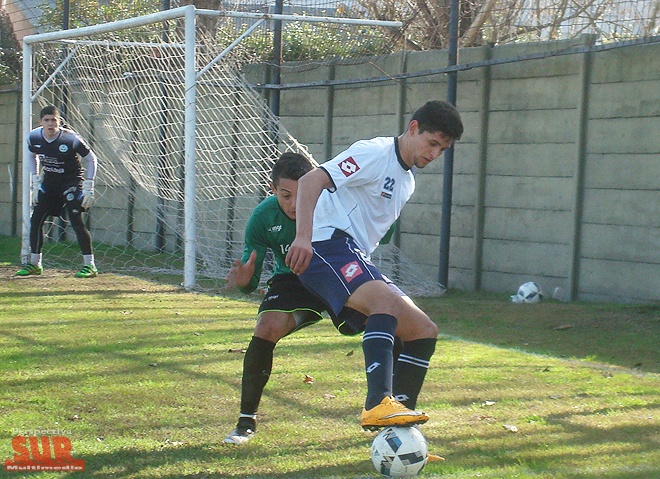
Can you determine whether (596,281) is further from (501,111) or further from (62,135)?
(62,135)

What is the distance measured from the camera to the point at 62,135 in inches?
449

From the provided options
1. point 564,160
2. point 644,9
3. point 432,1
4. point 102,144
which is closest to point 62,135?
point 102,144

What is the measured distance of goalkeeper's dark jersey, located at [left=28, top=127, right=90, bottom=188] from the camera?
1138cm

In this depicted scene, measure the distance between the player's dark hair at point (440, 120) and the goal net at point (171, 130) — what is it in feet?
20.6

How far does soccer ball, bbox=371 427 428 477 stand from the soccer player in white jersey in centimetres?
21

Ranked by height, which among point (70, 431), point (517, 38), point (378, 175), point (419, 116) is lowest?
point (70, 431)

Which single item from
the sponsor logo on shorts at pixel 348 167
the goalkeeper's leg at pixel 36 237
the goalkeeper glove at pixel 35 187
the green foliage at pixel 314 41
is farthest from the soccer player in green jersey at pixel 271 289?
the green foliage at pixel 314 41

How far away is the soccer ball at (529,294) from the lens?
9695 mm

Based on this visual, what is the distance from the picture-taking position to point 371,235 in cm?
457

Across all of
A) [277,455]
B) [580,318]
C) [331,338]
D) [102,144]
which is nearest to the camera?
[277,455]

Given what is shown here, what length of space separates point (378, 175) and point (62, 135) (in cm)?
786

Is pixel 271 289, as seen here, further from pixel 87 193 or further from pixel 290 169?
pixel 87 193

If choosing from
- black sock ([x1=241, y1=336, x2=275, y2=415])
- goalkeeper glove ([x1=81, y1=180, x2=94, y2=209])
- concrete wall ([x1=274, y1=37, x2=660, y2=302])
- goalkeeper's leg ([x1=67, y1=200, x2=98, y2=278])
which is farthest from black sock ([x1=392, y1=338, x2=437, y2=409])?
goalkeeper's leg ([x1=67, y1=200, x2=98, y2=278])

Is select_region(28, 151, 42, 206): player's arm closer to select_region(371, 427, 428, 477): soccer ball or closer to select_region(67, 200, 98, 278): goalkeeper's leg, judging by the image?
select_region(67, 200, 98, 278): goalkeeper's leg
